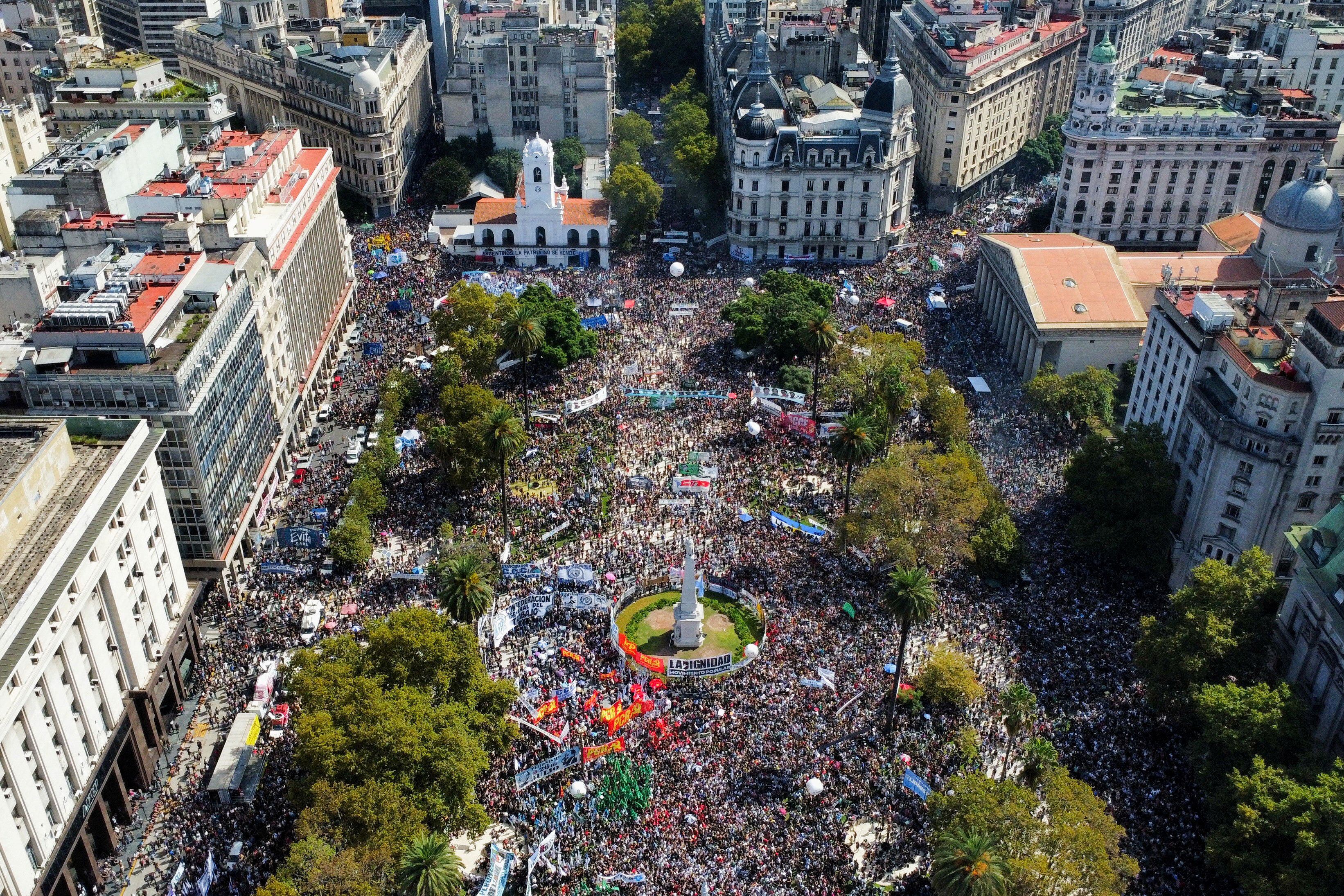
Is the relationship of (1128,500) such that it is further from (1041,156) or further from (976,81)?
(1041,156)

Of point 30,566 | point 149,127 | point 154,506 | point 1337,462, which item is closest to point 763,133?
point 149,127

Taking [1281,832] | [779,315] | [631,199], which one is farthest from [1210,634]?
[631,199]

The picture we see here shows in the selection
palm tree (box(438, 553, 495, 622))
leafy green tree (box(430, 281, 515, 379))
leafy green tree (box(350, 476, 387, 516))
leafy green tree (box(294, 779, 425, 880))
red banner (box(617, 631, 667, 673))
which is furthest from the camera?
leafy green tree (box(430, 281, 515, 379))

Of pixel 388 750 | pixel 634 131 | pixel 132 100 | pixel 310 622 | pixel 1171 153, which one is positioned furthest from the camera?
pixel 634 131

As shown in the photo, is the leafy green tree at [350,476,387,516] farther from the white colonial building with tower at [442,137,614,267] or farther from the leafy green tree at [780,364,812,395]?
the white colonial building with tower at [442,137,614,267]

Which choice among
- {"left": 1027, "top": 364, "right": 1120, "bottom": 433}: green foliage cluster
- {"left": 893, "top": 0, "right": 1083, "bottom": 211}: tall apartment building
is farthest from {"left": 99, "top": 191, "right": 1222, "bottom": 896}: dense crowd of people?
{"left": 893, "top": 0, "right": 1083, "bottom": 211}: tall apartment building

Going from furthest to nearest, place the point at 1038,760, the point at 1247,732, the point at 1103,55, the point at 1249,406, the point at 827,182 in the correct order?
the point at 827,182 < the point at 1103,55 < the point at 1249,406 < the point at 1038,760 < the point at 1247,732

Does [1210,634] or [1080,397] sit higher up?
[1210,634]
